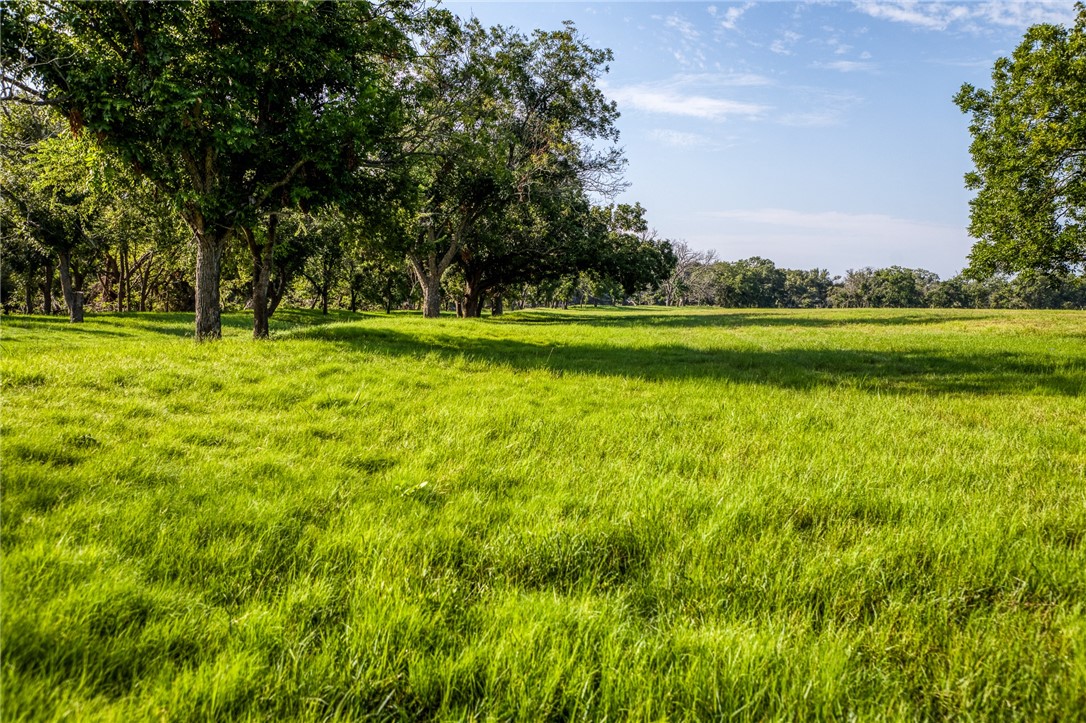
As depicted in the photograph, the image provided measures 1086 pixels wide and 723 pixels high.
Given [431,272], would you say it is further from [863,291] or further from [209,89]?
[863,291]

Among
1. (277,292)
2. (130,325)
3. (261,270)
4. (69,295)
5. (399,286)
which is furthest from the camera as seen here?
(399,286)

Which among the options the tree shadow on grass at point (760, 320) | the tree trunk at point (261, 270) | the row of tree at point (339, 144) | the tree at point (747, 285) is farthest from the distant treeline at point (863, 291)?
the tree trunk at point (261, 270)

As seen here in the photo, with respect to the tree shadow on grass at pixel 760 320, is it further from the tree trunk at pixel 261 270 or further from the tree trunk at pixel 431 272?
the tree trunk at pixel 261 270

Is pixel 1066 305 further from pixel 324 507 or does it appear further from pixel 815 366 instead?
pixel 324 507

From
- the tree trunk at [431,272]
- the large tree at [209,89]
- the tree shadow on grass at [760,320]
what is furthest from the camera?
the tree trunk at [431,272]

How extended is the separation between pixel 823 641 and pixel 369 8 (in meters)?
18.3

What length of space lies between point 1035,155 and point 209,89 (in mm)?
28969

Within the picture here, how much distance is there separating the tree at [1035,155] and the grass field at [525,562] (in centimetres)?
1950

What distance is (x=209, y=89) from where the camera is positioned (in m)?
11.9

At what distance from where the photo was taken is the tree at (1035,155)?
61.1 ft

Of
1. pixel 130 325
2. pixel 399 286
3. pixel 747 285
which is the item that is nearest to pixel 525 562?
pixel 130 325

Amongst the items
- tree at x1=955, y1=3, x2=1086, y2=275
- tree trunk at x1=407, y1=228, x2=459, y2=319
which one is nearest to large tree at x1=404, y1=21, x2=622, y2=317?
tree trunk at x1=407, y1=228, x2=459, y2=319

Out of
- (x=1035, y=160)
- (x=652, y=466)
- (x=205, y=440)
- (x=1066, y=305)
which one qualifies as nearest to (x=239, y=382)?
(x=205, y=440)

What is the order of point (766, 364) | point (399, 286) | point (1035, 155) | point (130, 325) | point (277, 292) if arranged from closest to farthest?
point (766, 364), point (1035, 155), point (130, 325), point (277, 292), point (399, 286)
